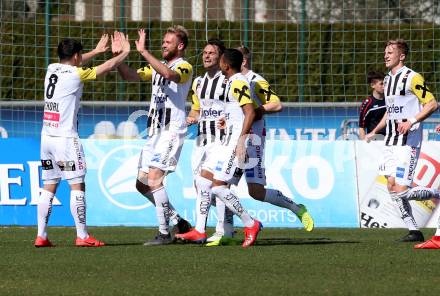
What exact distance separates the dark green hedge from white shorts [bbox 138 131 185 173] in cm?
827

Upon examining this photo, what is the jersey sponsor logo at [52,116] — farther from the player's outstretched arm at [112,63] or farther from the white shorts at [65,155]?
the player's outstretched arm at [112,63]

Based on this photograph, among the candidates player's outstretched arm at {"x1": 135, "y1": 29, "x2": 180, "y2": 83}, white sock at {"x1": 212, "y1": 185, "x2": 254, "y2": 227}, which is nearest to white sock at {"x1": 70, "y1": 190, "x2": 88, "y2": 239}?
white sock at {"x1": 212, "y1": 185, "x2": 254, "y2": 227}

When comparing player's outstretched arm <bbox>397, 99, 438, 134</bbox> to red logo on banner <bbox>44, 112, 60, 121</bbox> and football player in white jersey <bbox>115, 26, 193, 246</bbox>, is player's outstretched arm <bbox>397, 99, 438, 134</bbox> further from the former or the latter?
red logo on banner <bbox>44, 112, 60, 121</bbox>

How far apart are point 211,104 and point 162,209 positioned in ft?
4.10

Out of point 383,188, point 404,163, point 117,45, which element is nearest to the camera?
point 117,45

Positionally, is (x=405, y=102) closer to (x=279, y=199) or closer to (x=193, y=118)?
Answer: (x=279, y=199)

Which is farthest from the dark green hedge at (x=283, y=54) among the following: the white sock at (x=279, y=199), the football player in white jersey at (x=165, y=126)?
the football player in white jersey at (x=165, y=126)

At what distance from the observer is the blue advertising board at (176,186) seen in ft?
53.1

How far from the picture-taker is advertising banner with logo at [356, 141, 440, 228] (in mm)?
16031

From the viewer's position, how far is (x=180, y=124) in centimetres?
1252

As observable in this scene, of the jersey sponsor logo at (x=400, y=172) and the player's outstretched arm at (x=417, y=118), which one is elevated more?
the player's outstretched arm at (x=417, y=118)

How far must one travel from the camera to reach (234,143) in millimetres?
12062

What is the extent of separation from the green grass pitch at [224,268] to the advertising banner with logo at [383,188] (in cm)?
315

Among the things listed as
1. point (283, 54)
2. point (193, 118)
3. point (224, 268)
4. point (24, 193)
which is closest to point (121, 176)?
point (24, 193)
